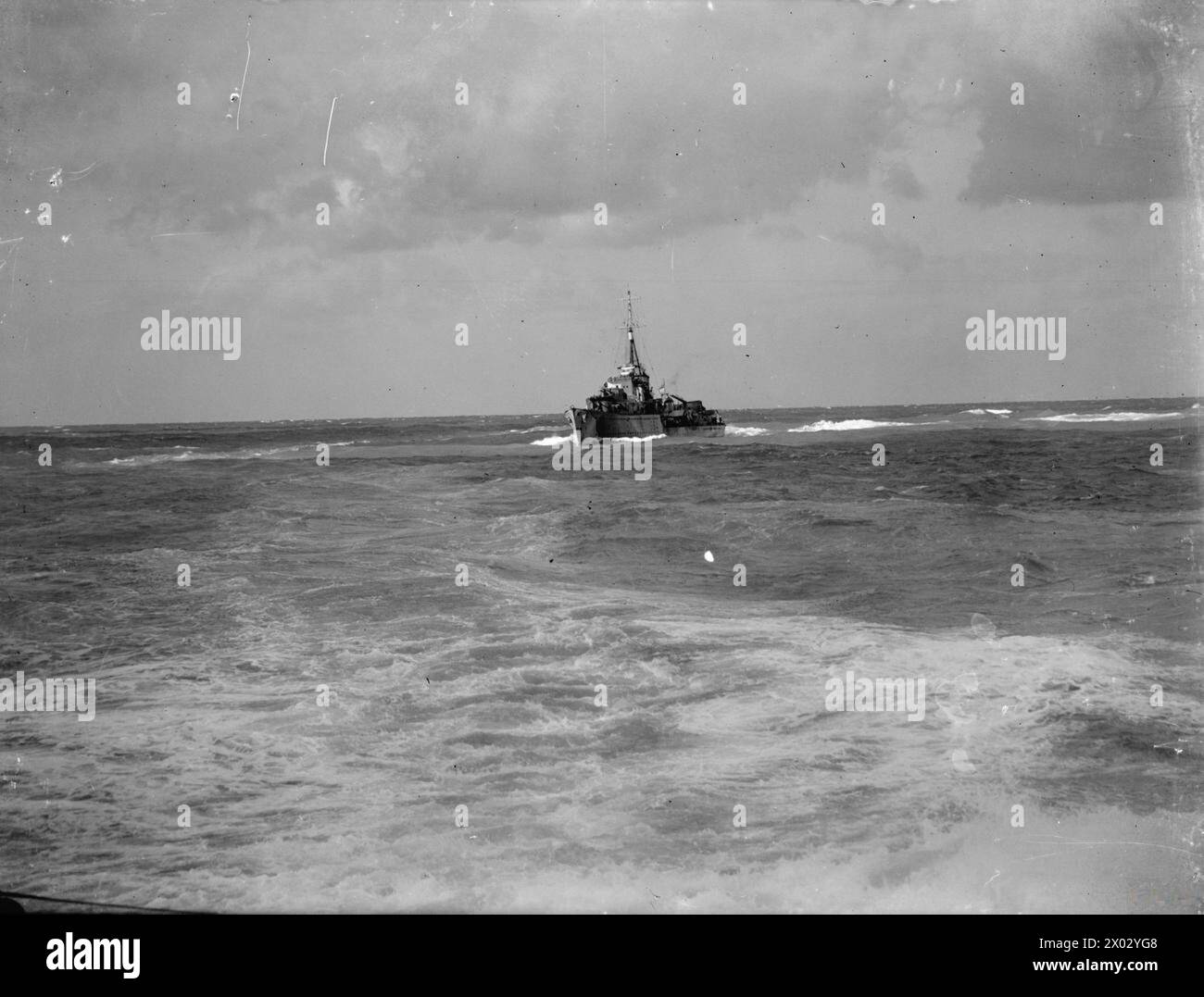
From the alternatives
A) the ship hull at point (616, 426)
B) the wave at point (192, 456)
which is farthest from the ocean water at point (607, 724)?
the ship hull at point (616, 426)

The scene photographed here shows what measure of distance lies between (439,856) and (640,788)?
1.35 m

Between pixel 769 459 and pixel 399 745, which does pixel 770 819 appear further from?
pixel 769 459

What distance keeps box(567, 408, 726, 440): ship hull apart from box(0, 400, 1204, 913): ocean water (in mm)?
37822

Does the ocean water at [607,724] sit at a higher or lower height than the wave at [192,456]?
lower

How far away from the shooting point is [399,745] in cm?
641

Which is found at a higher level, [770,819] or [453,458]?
[453,458]

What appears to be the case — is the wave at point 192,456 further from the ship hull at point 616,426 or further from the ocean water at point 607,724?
the ocean water at point 607,724

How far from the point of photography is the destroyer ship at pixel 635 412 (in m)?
54.8

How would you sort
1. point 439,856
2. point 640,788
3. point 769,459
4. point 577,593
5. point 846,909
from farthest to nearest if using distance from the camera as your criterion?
1. point 769,459
2. point 577,593
3. point 640,788
4. point 439,856
5. point 846,909

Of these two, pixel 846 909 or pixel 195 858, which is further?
pixel 195 858

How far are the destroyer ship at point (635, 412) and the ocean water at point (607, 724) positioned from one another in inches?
1514

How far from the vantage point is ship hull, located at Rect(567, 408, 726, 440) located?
5409cm

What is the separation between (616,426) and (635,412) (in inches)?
92.6
